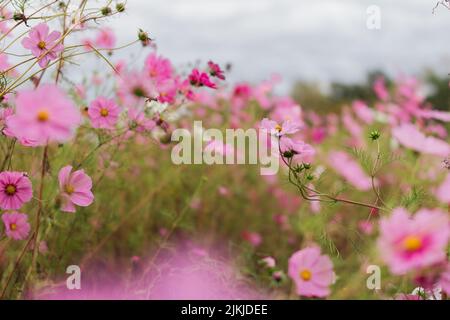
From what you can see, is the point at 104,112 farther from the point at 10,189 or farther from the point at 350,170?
the point at 350,170

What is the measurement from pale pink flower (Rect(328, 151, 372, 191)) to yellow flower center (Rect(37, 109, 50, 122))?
1.08 metres

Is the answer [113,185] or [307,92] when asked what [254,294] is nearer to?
[113,185]

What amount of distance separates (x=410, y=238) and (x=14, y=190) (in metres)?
0.55

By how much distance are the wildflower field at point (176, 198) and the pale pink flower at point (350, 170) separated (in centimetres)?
1

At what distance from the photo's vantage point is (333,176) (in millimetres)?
2461

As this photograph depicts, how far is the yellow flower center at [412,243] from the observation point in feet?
1.65

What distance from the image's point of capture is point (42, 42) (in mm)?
853

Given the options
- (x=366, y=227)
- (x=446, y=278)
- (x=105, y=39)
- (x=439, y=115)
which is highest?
(x=105, y=39)

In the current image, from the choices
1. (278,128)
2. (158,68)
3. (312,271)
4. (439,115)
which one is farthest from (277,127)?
(439,115)
